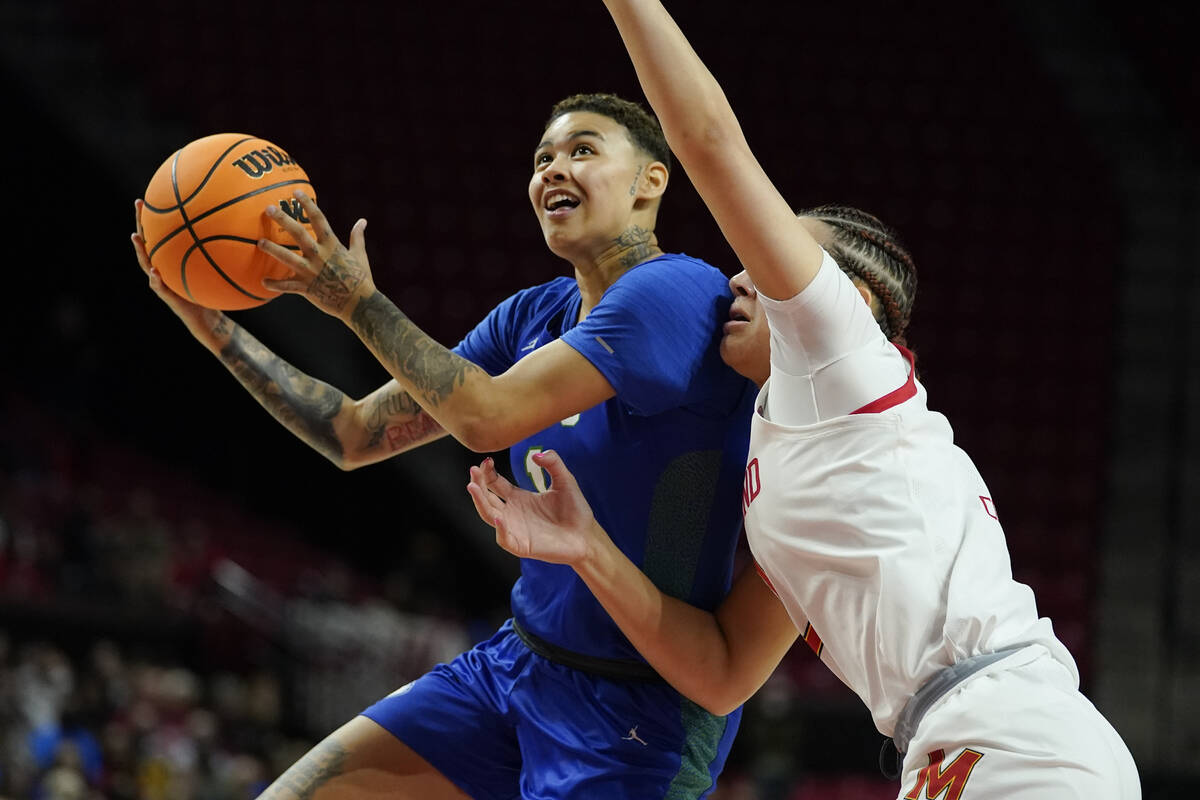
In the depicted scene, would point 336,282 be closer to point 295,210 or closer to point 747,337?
point 295,210

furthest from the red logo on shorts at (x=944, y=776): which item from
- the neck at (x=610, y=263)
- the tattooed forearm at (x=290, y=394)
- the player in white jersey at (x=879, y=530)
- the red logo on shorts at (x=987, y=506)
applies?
the tattooed forearm at (x=290, y=394)

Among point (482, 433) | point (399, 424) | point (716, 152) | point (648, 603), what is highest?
point (716, 152)

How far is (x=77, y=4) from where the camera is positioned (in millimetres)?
13031

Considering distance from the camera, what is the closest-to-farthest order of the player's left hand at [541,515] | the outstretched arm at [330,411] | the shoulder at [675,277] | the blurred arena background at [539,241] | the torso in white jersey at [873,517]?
1. the torso in white jersey at [873,517]
2. the player's left hand at [541,515]
3. the shoulder at [675,277]
4. the outstretched arm at [330,411]
5. the blurred arena background at [539,241]

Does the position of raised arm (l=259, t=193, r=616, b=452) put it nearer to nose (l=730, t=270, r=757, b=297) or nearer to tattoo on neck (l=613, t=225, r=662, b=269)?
nose (l=730, t=270, r=757, b=297)

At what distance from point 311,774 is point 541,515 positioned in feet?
3.03

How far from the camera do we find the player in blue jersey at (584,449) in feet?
9.14

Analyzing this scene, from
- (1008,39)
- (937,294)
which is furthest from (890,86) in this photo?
(937,294)

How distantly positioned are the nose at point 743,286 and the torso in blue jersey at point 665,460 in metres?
0.05

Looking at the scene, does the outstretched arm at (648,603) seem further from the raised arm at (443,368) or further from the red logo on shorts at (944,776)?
the red logo on shorts at (944,776)

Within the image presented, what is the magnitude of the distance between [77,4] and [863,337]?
12.4 meters

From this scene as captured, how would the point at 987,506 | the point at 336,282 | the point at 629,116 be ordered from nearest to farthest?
the point at 987,506 < the point at 336,282 < the point at 629,116

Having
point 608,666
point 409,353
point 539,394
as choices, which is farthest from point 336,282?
point 608,666

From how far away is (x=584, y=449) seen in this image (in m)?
3.01
